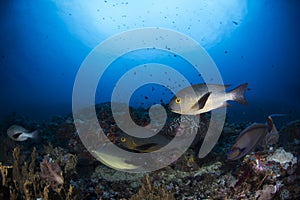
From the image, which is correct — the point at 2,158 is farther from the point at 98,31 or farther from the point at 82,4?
the point at 98,31

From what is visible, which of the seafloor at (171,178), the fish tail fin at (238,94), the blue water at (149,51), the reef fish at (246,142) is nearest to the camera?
the fish tail fin at (238,94)

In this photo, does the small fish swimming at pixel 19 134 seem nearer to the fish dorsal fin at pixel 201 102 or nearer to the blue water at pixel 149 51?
the fish dorsal fin at pixel 201 102

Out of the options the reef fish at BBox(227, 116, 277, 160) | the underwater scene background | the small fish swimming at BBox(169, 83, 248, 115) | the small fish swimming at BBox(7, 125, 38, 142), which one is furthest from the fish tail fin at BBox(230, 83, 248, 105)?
the small fish swimming at BBox(7, 125, 38, 142)

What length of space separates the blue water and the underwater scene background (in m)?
0.30

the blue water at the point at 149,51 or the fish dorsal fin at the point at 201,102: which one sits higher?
the blue water at the point at 149,51

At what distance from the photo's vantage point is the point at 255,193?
4.21 meters

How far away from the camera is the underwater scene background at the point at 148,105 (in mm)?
4379

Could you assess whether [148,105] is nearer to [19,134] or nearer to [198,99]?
[19,134]

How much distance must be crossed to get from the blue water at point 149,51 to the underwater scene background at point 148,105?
0.30 meters

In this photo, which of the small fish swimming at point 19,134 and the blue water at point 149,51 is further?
the blue water at point 149,51

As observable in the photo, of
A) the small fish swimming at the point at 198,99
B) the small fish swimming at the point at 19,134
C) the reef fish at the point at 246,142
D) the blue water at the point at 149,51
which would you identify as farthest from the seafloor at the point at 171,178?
the blue water at the point at 149,51

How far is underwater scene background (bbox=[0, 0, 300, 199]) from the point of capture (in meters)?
4.38

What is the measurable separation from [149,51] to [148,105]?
187 ft

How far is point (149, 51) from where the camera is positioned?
71.9 meters
